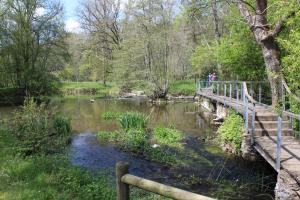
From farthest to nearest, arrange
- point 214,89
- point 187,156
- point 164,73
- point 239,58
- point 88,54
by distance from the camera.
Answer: point 88,54 → point 164,73 → point 214,89 → point 239,58 → point 187,156

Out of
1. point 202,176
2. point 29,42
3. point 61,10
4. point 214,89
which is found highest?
point 61,10

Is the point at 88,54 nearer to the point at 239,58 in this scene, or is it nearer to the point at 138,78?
the point at 138,78

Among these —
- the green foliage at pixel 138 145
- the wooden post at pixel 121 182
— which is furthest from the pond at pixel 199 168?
the wooden post at pixel 121 182

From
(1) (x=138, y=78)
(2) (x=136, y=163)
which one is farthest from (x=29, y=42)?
(2) (x=136, y=163)

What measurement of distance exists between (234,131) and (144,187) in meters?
Result: 10.1

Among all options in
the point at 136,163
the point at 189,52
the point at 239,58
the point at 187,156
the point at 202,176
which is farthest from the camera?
the point at 189,52

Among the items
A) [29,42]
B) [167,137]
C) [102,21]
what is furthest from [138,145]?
[102,21]

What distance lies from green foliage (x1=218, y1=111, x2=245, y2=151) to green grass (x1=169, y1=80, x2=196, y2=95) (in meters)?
26.0

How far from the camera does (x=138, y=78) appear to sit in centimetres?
3834

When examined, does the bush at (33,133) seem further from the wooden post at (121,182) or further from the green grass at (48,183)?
the wooden post at (121,182)

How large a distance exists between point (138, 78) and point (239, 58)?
21.0 metres

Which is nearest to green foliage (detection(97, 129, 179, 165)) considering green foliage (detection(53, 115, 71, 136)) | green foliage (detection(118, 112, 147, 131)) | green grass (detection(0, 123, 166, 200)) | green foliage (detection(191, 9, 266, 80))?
green foliage (detection(118, 112, 147, 131))

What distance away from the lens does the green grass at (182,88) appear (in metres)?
41.2

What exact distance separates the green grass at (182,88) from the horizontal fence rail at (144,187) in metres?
36.1
